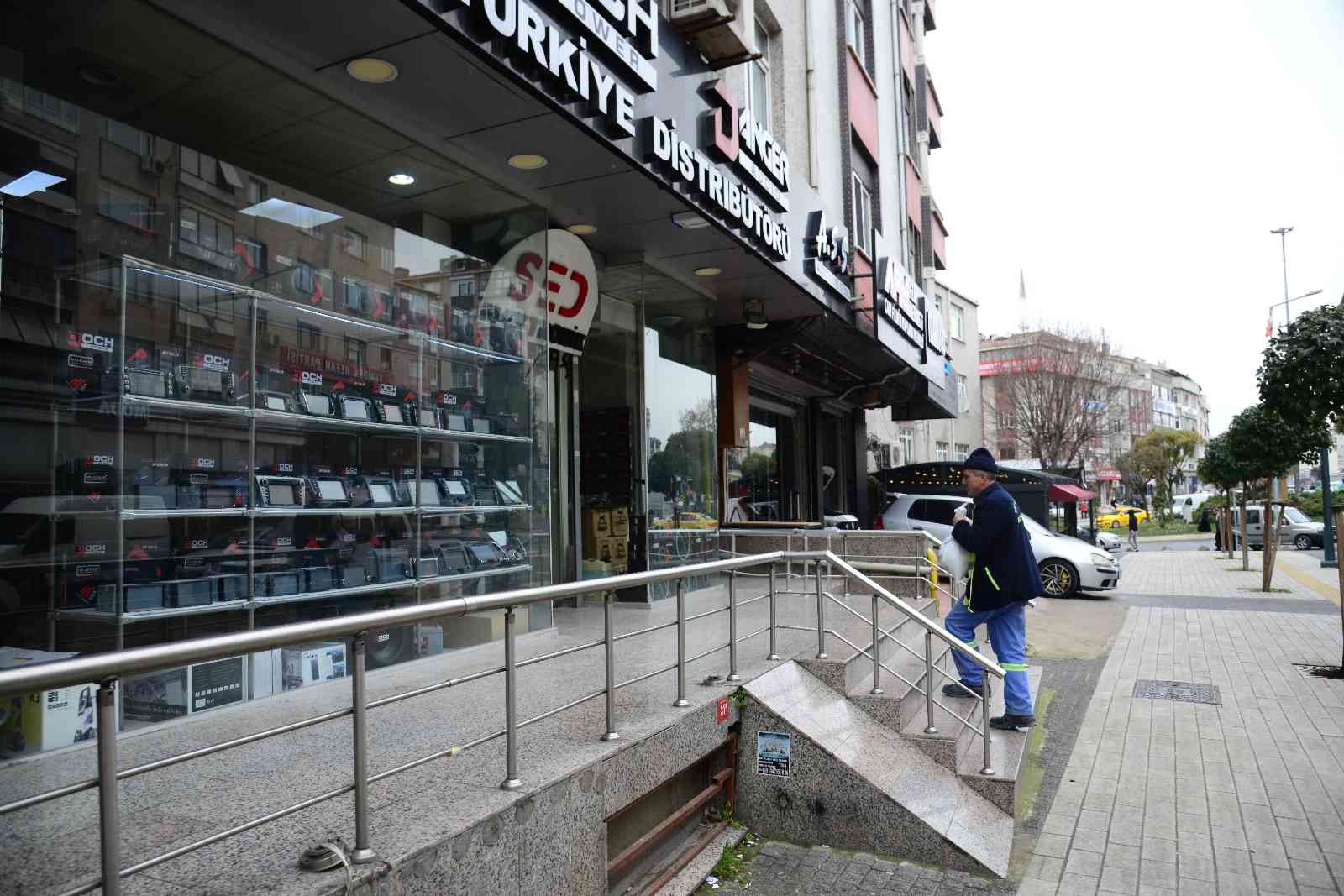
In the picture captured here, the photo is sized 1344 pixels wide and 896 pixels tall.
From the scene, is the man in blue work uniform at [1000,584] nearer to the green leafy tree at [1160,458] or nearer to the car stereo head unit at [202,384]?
the car stereo head unit at [202,384]

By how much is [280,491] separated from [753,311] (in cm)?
643

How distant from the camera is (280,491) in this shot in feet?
17.9

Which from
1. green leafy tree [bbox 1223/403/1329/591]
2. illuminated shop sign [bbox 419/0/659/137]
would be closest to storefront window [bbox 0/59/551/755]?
illuminated shop sign [bbox 419/0/659/137]

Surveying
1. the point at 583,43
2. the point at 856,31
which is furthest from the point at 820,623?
the point at 856,31

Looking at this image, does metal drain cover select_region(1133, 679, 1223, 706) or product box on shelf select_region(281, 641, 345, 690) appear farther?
metal drain cover select_region(1133, 679, 1223, 706)

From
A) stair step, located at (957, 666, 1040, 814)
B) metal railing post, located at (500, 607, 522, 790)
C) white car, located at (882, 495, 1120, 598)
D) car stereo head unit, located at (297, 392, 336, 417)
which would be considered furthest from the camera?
white car, located at (882, 495, 1120, 598)

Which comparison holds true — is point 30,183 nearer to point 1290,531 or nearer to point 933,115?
point 933,115

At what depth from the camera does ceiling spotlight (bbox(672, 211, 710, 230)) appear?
7.57m

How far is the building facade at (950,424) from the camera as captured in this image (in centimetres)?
2595

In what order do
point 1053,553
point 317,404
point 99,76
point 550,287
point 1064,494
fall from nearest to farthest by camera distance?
point 99,76
point 317,404
point 550,287
point 1053,553
point 1064,494

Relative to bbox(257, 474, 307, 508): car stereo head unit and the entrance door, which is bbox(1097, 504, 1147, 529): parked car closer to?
the entrance door

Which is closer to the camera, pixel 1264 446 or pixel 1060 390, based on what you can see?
pixel 1264 446

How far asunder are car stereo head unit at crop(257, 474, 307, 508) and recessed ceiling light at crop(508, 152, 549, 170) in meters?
2.68

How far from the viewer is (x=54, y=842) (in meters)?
2.92
